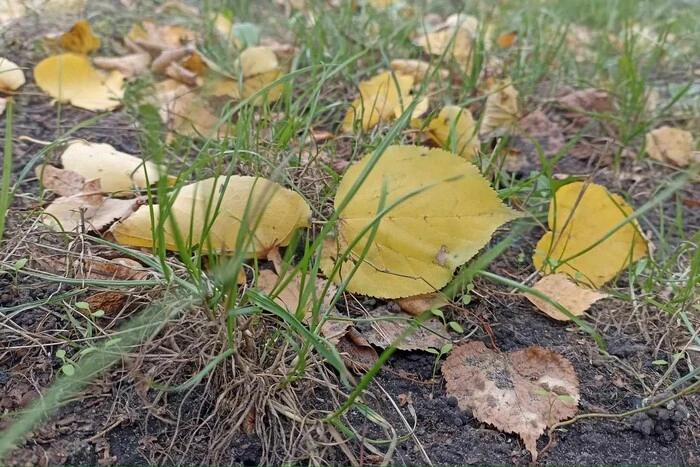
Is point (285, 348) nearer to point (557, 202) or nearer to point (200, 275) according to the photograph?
point (200, 275)

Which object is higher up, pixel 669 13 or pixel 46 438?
pixel 669 13

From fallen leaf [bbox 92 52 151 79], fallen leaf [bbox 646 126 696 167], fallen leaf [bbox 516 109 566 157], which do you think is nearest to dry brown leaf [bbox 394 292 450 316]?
fallen leaf [bbox 516 109 566 157]

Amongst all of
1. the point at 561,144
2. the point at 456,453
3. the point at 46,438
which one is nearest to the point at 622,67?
the point at 561,144

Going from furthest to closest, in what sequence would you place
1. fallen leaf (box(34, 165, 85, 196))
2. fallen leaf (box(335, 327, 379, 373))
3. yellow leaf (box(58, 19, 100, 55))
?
yellow leaf (box(58, 19, 100, 55))
fallen leaf (box(34, 165, 85, 196))
fallen leaf (box(335, 327, 379, 373))

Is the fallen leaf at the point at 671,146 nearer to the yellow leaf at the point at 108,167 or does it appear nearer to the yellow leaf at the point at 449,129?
the yellow leaf at the point at 449,129

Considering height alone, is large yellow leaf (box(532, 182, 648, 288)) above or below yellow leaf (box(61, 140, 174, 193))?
above

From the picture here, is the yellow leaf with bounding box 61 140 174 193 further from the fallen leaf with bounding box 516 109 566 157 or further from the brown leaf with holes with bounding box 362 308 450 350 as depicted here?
the fallen leaf with bounding box 516 109 566 157

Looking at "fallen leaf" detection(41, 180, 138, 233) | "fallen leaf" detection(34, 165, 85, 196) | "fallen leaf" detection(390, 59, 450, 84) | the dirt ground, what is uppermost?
"fallen leaf" detection(390, 59, 450, 84)
